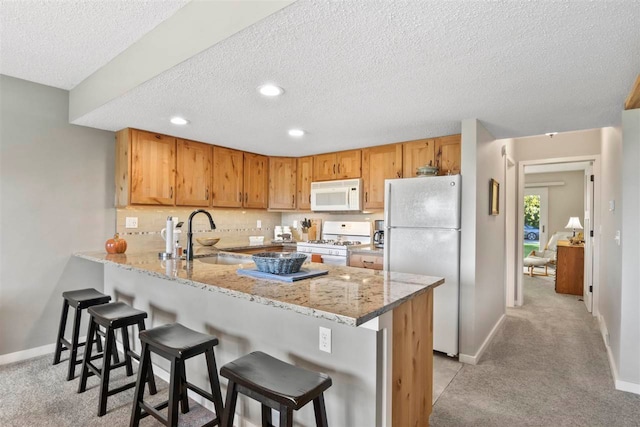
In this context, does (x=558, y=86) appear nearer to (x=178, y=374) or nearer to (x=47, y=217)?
(x=178, y=374)

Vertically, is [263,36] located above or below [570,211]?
above

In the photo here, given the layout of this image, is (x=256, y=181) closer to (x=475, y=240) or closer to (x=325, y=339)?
(x=475, y=240)

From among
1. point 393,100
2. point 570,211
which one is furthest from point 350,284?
point 570,211

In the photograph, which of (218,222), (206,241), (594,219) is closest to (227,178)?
(218,222)

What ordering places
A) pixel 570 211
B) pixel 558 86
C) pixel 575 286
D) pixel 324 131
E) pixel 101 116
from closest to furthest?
pixel 558 86 → pixel 101 116 → pixel 324 131 → pixel 575 286 → pixel 570 211

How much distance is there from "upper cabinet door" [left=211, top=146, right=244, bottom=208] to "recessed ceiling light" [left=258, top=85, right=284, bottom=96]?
196 cm

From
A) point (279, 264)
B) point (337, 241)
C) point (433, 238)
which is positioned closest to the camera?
point (279, 264)

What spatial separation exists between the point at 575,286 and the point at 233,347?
5.88 m

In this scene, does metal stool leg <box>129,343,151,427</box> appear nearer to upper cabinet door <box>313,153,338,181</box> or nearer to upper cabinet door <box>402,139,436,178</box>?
upper cabinet door <box>402,139,436,178</box>

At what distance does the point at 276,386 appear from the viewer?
1.30 m

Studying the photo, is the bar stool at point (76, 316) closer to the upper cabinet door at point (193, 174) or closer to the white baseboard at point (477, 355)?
the upper cabinet door at point (193, 174)

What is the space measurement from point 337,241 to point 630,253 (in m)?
2.78

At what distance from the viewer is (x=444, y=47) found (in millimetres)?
1704

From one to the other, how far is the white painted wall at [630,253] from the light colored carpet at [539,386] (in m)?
0.26
